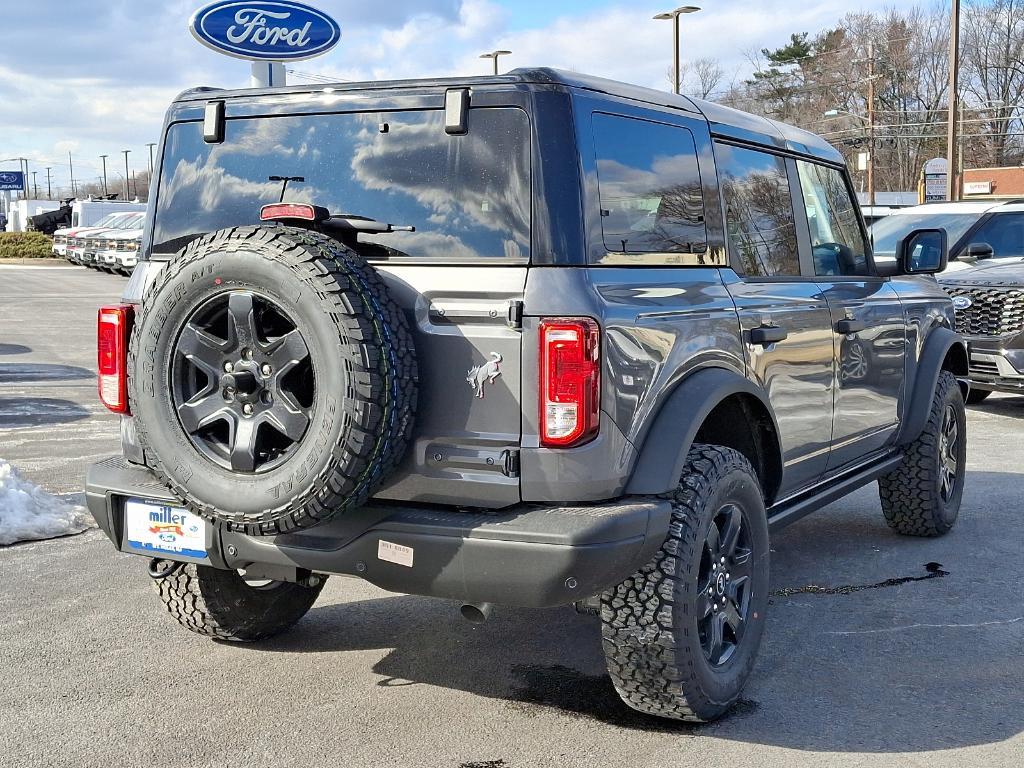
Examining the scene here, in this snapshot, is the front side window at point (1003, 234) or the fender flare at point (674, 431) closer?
the fender flare at point (674, 431)

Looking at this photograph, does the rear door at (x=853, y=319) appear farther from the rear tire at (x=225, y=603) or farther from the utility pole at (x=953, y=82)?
Result: the utility pole at (x=953, y=82)

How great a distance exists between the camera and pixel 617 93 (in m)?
3.84

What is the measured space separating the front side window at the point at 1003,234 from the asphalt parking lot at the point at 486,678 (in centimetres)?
630

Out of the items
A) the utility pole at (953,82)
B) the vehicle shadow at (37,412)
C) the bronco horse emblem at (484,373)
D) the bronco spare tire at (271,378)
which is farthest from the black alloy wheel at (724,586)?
the utility pole at (953,82)

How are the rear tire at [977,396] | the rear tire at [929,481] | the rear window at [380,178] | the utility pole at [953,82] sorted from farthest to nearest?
the utility pole at [953,82]
the rear tire at [977,396]
the rear tire at [929,481]
the rear window at [380,178]

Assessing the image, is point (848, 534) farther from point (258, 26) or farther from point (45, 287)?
point (45, 287)

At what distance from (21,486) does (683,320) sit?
13.6 ft

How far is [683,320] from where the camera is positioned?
12.5 ft

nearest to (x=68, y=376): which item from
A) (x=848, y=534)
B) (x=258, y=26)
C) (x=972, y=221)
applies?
(x=258, y=26)

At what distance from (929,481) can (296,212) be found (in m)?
3.94

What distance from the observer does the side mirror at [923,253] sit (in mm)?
5855

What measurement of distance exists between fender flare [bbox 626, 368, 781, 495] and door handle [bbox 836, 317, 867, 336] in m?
1.31

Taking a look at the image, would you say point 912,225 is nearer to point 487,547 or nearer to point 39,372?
point 39,372

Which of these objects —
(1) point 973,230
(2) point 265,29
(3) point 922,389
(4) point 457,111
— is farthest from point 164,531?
(2) point 265,29
